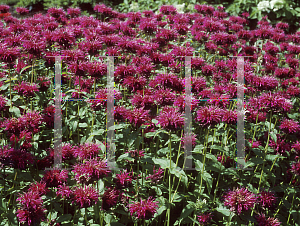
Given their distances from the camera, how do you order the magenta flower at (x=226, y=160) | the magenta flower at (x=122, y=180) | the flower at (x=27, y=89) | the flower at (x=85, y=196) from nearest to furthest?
the flower at (x=85, y=196), the magenta flower at (x=122, y=180), the flower at (x=27, y=89), the magenta flower at (x=226, y=160)

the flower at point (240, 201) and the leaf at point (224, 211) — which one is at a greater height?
the flower at point (240, 201)

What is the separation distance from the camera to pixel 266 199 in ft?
8.91

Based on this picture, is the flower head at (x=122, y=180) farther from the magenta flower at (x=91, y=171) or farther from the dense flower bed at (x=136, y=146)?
the magenta flower at (x=91, y=171)

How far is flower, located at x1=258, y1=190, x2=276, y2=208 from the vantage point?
2.70 metres

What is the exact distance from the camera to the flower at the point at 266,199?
270 centimetres

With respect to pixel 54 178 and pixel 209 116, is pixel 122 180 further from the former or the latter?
pixel 209 116

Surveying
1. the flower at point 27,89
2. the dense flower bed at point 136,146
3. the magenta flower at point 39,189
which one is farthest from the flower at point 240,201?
the flower at point 27,89

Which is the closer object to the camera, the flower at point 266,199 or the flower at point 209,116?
the flower at point 209,116

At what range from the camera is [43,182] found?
6.84 ft

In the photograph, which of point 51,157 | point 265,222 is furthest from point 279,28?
point 51,157

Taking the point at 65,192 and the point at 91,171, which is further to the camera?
the point at 65,192

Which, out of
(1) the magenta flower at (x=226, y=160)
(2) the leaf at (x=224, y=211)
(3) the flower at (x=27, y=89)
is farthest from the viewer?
(1) the magenta flower at (x=226, y=160)

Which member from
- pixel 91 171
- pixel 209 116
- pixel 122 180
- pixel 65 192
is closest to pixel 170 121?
pixel 209 116

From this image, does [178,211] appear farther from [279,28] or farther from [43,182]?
[279,28]
